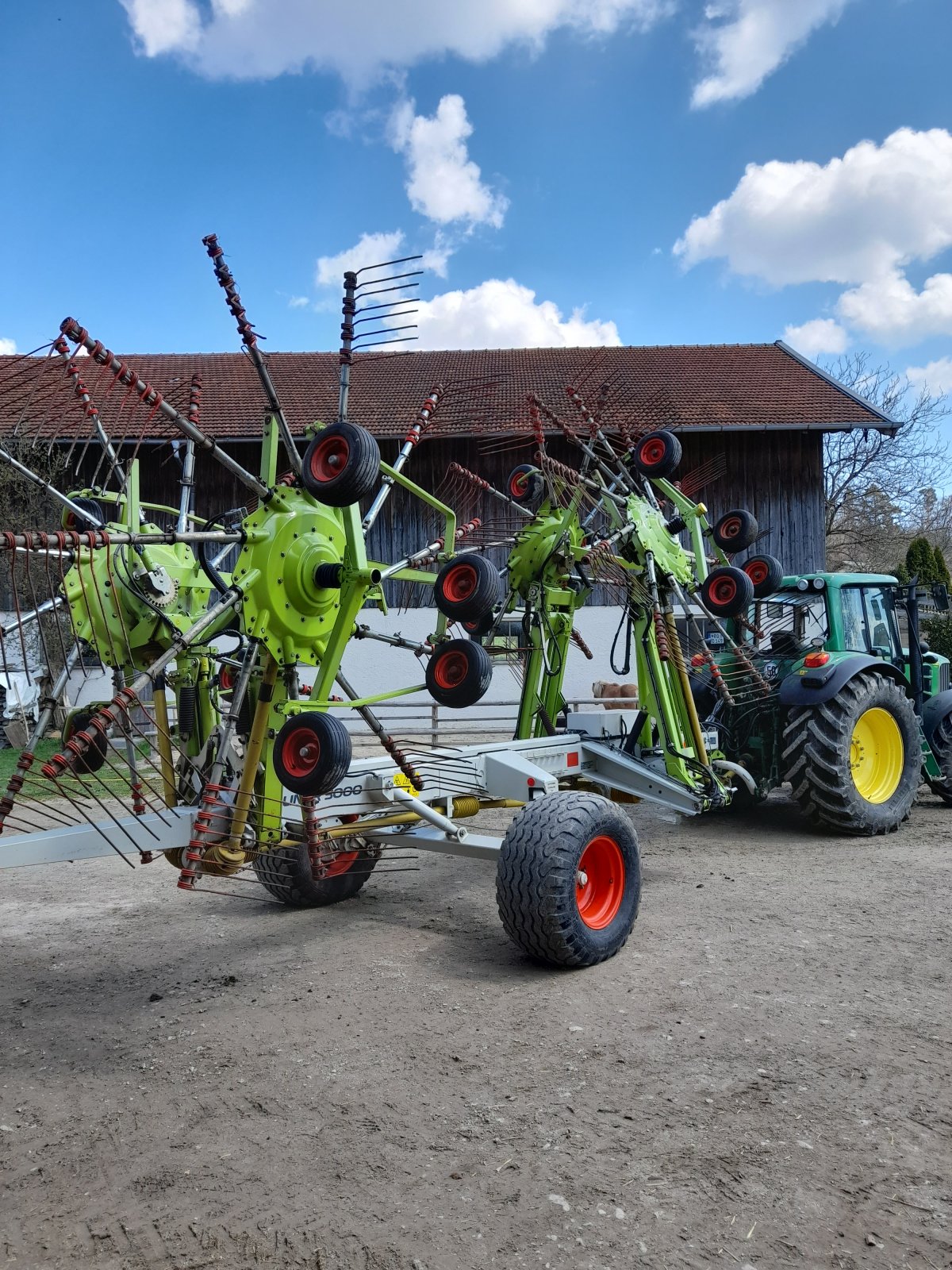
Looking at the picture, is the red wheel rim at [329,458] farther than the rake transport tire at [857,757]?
No

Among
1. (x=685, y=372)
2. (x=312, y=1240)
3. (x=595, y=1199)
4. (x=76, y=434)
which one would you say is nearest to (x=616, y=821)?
(x=595, y=1199)

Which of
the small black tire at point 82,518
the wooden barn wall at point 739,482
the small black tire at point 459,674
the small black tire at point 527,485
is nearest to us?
the small black tire at point 82,518

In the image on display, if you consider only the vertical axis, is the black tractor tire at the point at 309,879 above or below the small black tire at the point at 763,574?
below

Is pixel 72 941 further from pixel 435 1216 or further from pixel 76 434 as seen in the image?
pixel 435 1216

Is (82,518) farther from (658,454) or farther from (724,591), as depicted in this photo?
(724,591)

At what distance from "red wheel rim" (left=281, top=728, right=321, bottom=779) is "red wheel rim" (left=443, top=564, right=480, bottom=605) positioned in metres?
1.09

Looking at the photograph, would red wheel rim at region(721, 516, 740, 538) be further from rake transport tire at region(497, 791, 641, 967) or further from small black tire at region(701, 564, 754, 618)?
rake transport tire at region(497, 791, 641, 967)

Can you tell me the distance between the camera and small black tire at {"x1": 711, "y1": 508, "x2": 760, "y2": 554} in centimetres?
739

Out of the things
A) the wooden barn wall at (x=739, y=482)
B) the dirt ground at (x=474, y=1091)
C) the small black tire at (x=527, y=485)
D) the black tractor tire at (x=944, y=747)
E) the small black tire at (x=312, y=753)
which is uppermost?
the wooden barn wall at (x=739, y=482)

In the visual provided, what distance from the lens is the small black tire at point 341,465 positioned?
397 cm

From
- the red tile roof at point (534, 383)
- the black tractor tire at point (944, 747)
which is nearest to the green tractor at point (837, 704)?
the black tractor tire at point (944, 747)

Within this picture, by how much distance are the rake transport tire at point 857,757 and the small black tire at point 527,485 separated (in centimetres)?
272

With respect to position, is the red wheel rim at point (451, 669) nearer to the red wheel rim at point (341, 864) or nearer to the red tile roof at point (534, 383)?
the red wheel rim at point (341, 864)

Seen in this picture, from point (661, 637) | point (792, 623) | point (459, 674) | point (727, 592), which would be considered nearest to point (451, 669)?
point (459, 674)
